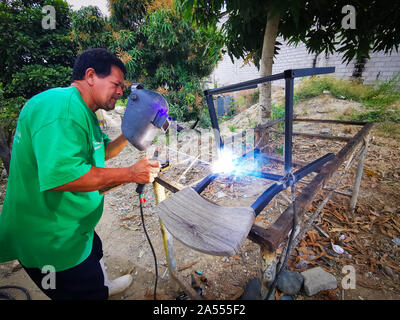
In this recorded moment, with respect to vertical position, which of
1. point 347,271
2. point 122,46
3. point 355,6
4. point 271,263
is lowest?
point 347,271

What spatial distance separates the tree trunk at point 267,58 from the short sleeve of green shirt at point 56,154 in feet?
10.3

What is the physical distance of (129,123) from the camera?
1275 millimetres

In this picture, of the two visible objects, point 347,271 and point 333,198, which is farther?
point 333,198

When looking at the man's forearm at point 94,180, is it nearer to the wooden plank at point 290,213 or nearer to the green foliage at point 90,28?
the wooden plank at point 290,213

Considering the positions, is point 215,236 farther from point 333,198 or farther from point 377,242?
point 333,198

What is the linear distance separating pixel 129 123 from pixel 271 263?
1188 mm

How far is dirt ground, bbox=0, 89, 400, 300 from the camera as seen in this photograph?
199cm

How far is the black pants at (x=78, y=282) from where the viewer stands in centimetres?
124

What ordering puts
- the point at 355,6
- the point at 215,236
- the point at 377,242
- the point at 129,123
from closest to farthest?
the point at 215,236
the point at 129,123
the point at 377,242
the point at 355,6

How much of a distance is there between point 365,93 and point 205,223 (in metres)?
9.23

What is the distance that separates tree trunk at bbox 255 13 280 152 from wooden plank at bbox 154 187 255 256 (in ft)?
5.99

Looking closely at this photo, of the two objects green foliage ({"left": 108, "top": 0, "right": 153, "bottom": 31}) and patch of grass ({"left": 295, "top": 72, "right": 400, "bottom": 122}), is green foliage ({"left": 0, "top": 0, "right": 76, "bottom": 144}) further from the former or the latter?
patch of grass ({"left": 295, "top": 72, "right": 400, "bottom": 122})

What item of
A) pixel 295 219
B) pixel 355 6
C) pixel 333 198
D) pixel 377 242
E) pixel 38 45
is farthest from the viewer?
pixel 38 45

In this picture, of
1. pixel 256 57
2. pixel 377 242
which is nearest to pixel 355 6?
pixel 256 57
